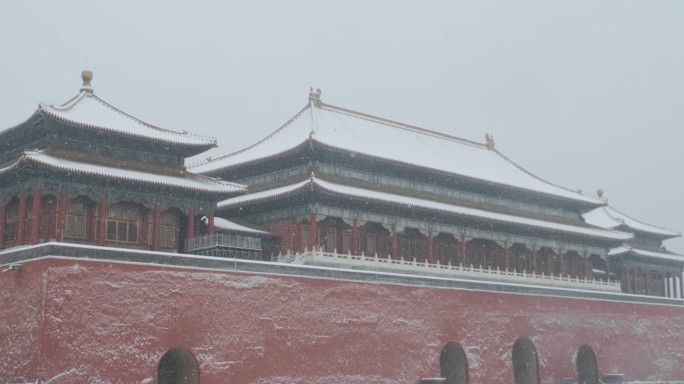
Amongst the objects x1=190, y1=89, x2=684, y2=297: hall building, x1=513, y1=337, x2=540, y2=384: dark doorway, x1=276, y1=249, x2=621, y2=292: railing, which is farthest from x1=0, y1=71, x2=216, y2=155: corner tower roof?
x1=513, y1=337, x2=540, y2=384: dark doorway

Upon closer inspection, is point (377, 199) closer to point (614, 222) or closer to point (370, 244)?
point (370, 244)

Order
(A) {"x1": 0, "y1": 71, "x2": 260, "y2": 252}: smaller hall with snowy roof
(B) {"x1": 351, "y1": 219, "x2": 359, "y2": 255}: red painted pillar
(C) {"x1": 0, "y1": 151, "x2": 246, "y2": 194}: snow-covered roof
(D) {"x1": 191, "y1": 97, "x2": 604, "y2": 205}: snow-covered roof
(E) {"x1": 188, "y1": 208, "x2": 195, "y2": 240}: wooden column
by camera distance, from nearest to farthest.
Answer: (C) {"x1": 0, "y1": 151, "x2": 246, "y2": 194}: snow-covered roof < (A) {"x1": 0, "y1": 71, "x2": 260, "y2": 252}: smaller hall with snowy roof < (E) {"x1": 188, "y1": 208, "x2": 195, "y2": 240}: wooden column < (B) {"x1": 351, "y1": 219, "x2": 359, "y2": 255}: red painted pillar < (D) {"x1": 191, "y1": 97, "x2": 604, "y2": 205}: snow-covered roof

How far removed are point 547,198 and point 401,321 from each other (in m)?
15.2

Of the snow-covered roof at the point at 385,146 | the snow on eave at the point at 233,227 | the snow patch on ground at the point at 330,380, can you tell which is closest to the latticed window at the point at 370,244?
the snow-covered roof at the point at 385,146

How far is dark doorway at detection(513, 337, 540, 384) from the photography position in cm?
3083

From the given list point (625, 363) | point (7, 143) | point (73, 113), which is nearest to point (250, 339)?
point (73, 113)

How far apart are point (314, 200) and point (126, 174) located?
282 inches

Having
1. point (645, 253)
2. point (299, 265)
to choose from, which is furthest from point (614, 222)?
point (299, 265)

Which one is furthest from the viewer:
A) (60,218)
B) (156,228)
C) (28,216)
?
(156,228)

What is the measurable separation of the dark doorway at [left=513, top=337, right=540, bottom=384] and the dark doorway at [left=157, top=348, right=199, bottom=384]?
1376 cm

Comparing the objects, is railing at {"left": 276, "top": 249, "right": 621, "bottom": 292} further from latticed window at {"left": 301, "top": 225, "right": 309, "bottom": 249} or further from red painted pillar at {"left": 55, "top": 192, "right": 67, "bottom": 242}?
red painted pillar at {"left": 55, "top": 192, "right": 67, "bottom": 242}

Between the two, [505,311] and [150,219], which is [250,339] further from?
[505,311]

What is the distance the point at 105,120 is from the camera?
990 inches

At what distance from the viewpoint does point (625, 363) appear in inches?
1347
